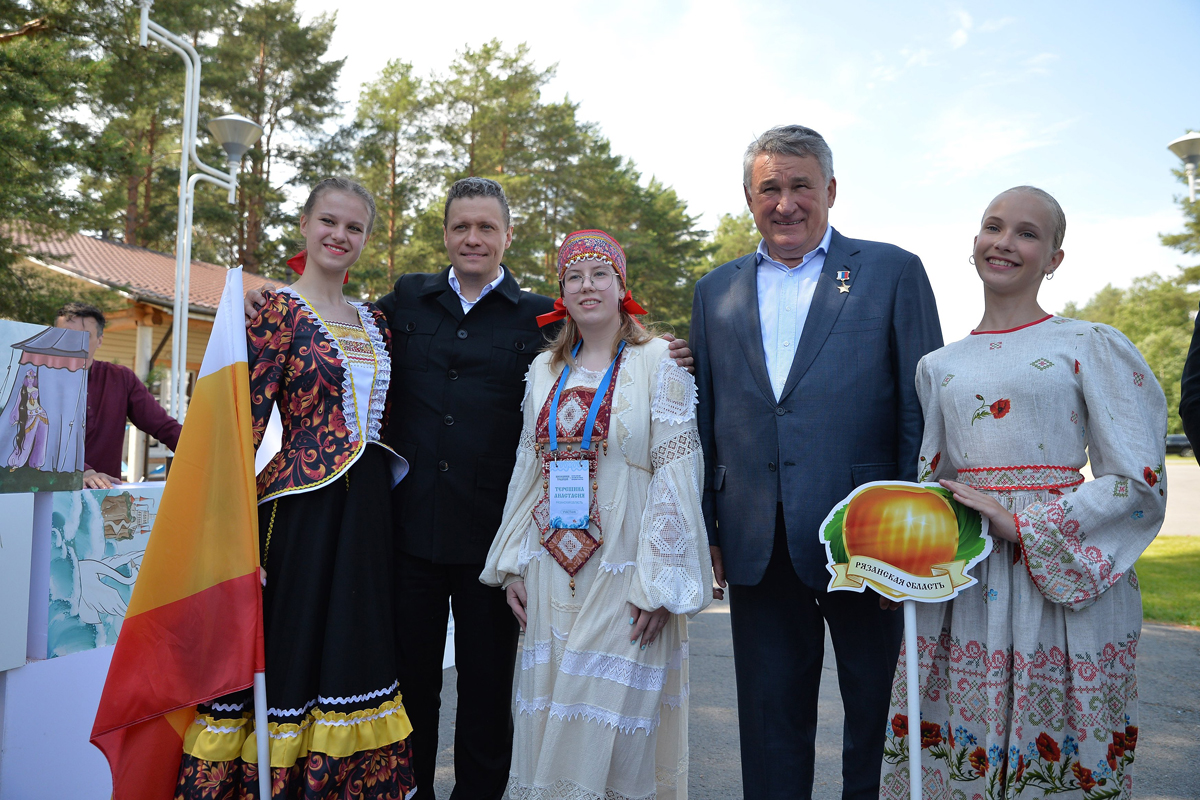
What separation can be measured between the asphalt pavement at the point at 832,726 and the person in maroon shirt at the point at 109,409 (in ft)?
7.86

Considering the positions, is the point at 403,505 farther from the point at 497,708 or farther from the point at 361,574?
the point at 497,708

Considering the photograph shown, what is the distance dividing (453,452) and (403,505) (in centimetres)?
27

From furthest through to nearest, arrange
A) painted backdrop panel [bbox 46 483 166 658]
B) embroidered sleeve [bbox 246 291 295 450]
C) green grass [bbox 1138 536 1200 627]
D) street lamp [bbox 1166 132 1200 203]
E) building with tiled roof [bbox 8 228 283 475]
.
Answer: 1. building with tiled roof [bbox 8 228 283 475]
2. street lamp [bbox 1166 132 1200 203]
3. green grass [bbox 1138 536 1200 627]
4. painted backdrop panel [bbox 46 483 166 658]
5. embroidered sleeve [bbox 246 291 295 450]

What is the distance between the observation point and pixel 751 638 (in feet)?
8.14

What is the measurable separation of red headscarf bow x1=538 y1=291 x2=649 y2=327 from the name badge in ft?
1.90

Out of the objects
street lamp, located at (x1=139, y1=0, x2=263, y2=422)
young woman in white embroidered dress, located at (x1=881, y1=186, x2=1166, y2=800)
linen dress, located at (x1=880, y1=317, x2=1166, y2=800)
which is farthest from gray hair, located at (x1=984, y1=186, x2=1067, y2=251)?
street lamp, located at (x1=139, y1=0, x2=263, y2=422)

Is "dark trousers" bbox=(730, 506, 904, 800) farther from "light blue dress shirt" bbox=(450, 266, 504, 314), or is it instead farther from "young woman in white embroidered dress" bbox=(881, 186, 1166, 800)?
"light blue dress shirt" bbox=(450, 266, 504, 314)

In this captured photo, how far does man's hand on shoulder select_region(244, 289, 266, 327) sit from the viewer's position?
263cm

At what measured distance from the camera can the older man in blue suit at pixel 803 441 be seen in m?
2.35

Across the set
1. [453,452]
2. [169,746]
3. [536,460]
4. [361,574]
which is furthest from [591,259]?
[169,746]

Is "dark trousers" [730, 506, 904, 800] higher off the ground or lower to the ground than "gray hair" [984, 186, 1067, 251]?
lower

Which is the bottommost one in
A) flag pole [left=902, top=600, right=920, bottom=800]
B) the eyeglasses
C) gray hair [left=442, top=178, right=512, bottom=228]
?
flag pole [left=902, top=600, right=920, bottom=800]

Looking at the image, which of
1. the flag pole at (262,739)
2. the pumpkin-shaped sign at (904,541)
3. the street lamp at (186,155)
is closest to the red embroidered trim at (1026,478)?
the pumpkin-shaped sign at (904,541)

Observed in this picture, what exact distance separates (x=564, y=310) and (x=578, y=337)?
12 cm
